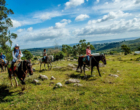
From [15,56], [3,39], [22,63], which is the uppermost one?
[3,39]

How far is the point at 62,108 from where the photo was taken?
5695 millimetres

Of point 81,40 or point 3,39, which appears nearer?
point 3,39

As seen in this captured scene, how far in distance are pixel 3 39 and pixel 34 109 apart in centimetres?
2307

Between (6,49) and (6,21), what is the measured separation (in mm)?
7277

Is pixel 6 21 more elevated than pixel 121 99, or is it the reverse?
pixel 6 21

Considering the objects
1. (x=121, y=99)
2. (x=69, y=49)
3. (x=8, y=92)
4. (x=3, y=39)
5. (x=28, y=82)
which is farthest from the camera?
(x=69, y=49)

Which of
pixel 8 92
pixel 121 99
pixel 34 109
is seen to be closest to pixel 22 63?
pixel 8 92

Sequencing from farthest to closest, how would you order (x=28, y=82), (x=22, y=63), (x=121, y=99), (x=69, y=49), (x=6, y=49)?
1. (x=69, y=49)
2. (x=6, y=49)
3. (x=28, y=82)
4. (x=22, y=63)
5. (x=121, y=99)


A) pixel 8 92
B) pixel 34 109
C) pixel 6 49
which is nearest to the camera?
pixel 34 109

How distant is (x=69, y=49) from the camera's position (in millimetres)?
85312

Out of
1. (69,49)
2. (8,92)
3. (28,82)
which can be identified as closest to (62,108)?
(8,92)

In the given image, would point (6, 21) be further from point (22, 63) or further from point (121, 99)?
point (121, 99)

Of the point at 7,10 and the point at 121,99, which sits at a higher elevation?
the point at 7,10

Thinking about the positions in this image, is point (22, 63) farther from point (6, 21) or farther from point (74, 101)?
point (6, 21)
